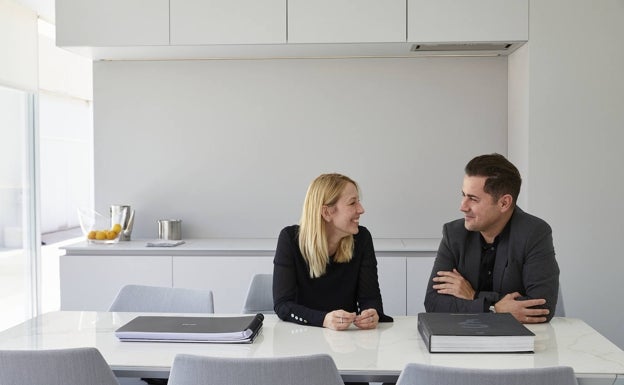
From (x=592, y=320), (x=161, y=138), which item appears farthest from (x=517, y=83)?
(x=161, y=138)

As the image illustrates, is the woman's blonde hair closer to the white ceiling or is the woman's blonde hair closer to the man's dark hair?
the man's dark hair

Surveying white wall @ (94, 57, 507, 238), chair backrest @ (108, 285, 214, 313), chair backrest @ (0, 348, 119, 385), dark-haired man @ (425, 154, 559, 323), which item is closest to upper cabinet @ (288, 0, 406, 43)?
white wall @ (94, 57, 507, 238)

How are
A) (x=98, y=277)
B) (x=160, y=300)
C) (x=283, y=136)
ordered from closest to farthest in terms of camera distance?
(x=160, y=300)
(x=98, y=277)
(x=283, y=136)

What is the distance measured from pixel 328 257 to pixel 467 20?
2.03 m

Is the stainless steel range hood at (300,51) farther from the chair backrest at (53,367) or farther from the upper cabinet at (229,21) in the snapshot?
the chair backrest at (53,367)

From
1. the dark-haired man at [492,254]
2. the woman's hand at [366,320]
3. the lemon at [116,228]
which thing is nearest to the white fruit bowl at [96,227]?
the lemon at [116,228]

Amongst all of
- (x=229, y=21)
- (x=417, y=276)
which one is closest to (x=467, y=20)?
(x=229, y=21)

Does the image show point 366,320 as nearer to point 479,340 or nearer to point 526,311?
point 479,340

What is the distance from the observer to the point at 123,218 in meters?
4.66

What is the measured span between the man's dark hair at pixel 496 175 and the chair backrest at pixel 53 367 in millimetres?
1593

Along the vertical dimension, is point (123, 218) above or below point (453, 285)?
above

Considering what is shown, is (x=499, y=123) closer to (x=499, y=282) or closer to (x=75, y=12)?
(x=499, y=282)

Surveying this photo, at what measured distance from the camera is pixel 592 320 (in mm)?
4211

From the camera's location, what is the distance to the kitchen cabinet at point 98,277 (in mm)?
4363
